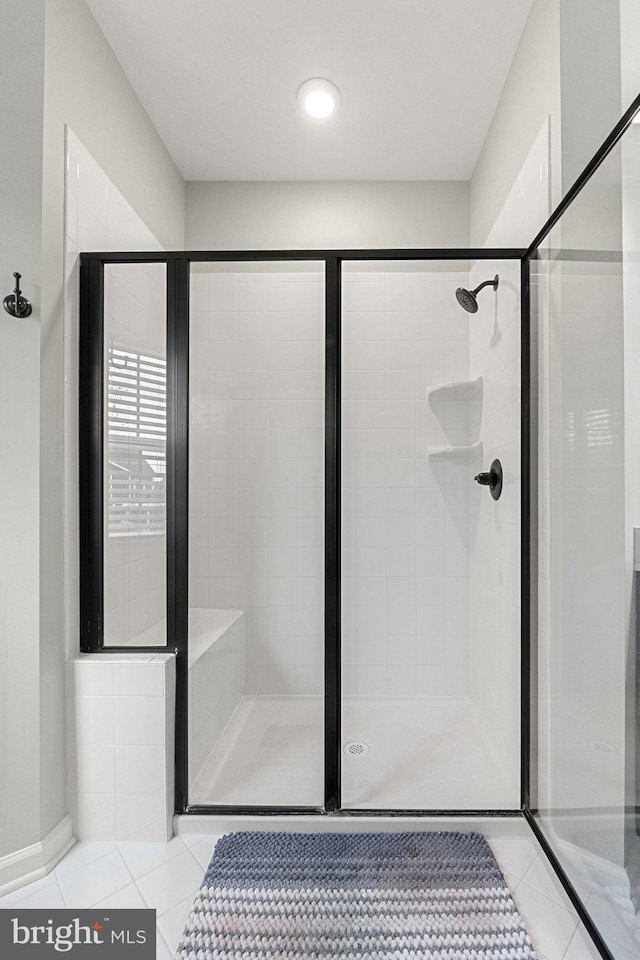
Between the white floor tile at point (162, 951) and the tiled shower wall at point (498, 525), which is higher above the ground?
the tiled shower wall at point (498, 525)

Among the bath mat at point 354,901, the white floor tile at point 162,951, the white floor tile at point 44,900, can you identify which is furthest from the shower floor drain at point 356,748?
the white floor tile at point 44,900

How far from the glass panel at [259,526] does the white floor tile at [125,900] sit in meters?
0.37

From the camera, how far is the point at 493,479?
2266mm

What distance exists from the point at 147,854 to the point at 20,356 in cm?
156

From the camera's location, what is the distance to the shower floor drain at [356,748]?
2.22 metres

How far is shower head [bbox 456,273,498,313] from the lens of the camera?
218 centimetres

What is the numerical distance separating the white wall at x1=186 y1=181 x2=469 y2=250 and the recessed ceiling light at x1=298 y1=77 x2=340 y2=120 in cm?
66

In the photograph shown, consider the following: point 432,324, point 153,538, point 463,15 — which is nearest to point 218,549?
point 153,538

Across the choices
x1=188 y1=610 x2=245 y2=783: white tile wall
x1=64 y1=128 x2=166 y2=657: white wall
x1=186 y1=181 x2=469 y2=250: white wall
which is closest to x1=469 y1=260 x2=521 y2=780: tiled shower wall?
x1=188 y1=610 x2=245 y2=783: white tile wall

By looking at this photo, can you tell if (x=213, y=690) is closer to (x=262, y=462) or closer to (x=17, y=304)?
(x=262, y=462)

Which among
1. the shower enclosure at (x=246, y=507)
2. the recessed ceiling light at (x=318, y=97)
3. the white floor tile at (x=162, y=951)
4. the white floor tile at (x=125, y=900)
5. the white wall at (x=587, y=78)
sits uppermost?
the recessed ceiling light at (x=318, y=97)

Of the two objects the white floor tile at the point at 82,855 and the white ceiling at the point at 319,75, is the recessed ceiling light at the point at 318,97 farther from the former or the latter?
the white floor tile at the point at 82,855

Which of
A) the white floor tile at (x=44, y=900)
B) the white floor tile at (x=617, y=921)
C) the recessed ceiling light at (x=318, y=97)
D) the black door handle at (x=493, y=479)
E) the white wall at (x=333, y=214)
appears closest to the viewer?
the white floor tile at (x=617, y=921)

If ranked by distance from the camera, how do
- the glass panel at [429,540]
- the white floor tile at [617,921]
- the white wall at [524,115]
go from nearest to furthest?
the white floor tile at [617,921], the white wall at [524,115], the glass panel at [429,540]
